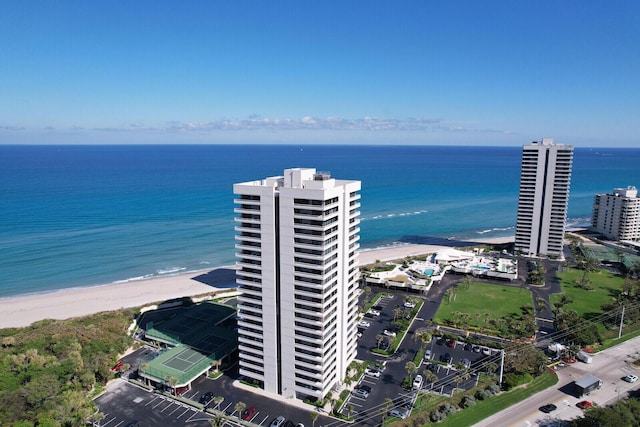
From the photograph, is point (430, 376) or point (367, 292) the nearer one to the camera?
point (430, 376)

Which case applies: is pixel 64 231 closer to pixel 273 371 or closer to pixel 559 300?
pixel 273 371

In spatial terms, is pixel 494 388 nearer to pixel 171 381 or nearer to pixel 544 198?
pixel 171 381

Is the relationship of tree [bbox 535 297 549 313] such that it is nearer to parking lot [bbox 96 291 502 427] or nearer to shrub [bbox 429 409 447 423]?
parking lot [bbox 96 291 502 427]

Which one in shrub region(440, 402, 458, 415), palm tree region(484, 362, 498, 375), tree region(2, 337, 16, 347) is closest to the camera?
shrub region(440, 402, 458, 415)

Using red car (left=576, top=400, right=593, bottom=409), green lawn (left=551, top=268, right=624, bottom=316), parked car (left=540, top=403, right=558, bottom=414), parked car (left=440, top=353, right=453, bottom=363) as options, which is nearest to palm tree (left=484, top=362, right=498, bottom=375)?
parked car (left=440, top=353, right=453, bottom=363)

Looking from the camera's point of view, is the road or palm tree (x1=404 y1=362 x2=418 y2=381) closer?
the road

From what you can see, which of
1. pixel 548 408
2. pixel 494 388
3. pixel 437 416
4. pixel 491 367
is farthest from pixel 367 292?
pixel 548 408

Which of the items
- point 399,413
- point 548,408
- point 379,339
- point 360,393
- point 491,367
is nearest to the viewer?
point 399,413
